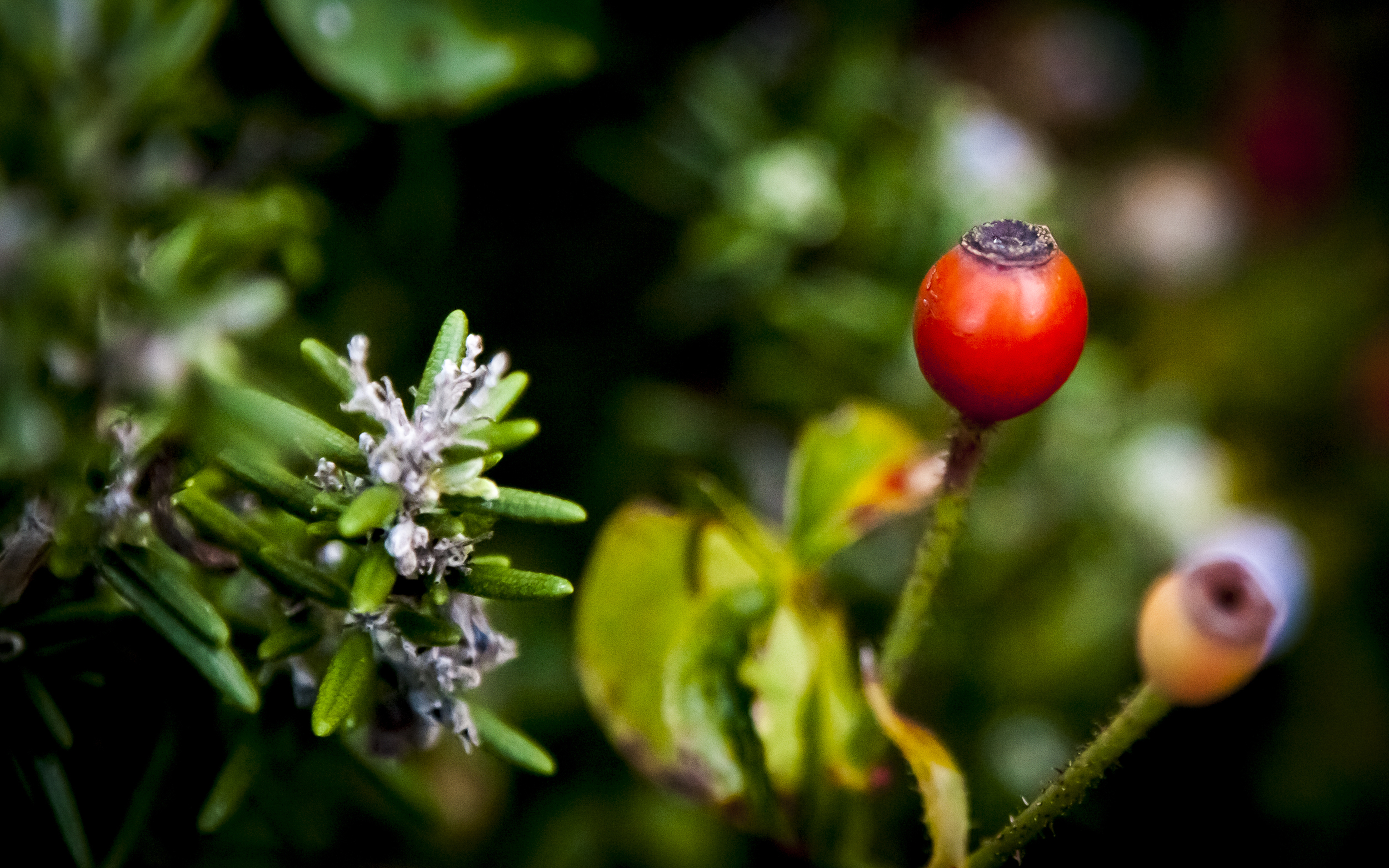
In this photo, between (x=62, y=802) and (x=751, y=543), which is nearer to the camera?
(x=62, y=802)

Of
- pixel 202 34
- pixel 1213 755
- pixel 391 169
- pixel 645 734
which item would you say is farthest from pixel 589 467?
pixel 1213 755

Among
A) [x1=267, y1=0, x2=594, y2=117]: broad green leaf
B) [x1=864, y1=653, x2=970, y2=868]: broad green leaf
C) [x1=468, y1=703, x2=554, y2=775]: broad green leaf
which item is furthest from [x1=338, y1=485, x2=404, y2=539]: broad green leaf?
[x1=267, y1=0, x2=594, y2=117]: broad green leaf

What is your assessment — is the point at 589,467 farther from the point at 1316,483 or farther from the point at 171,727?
the point at 1316,483

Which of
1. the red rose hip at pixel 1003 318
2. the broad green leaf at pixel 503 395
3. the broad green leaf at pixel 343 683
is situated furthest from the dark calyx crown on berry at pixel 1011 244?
the broad green leaf at pixel 343 683

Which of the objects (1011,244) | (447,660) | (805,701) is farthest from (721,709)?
(1011,244)

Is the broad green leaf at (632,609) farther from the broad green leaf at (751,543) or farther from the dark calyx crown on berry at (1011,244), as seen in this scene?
the dark calyx crown on berry at (1011,244)

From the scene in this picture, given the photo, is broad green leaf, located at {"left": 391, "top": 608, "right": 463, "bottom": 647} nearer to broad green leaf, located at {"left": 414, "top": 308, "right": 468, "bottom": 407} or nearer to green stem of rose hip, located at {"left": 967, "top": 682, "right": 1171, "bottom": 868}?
broad green leaf, located at {"left": 414, "top": 308, "right": 468, "bottom": 407}

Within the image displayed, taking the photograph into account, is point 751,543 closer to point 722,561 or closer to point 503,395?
point 722,561
